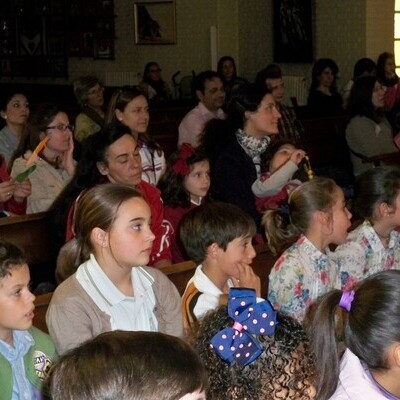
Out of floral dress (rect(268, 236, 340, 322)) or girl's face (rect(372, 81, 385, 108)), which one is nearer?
floral dress (rect(268, 236, 340, 322))

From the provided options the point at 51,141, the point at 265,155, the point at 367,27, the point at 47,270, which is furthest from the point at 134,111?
the point at 367,27

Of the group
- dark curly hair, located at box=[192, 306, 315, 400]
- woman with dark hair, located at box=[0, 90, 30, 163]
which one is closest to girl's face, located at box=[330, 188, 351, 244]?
dark curly hair, located at box=[192, 306, 315, 400]

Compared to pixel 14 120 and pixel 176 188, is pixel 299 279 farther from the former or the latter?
pixel 14 120

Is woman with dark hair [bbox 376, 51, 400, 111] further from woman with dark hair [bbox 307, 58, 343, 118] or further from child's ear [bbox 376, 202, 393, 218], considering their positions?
child's ear [bbox 376, 202, 393, 218]

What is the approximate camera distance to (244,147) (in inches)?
187

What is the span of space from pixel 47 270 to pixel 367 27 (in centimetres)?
725

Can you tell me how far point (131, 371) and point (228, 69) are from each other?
9238 mm

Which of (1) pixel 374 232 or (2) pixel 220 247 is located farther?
(1) pixel 374 232

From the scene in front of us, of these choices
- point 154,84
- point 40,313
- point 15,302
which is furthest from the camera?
point 154,84

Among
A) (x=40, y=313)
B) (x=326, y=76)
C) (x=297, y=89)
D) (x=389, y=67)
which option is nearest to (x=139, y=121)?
(x=40, y=313)

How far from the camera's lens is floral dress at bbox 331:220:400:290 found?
155 inches

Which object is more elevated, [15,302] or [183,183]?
[183,183]

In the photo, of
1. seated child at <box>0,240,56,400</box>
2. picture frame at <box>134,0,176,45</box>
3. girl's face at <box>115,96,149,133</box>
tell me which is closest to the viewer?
seated child at <box>0,240,56,400</box>

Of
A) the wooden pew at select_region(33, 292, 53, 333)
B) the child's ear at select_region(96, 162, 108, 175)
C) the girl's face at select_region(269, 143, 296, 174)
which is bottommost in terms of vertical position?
the wooden pew at select_region(33, 292, 53, 333)
